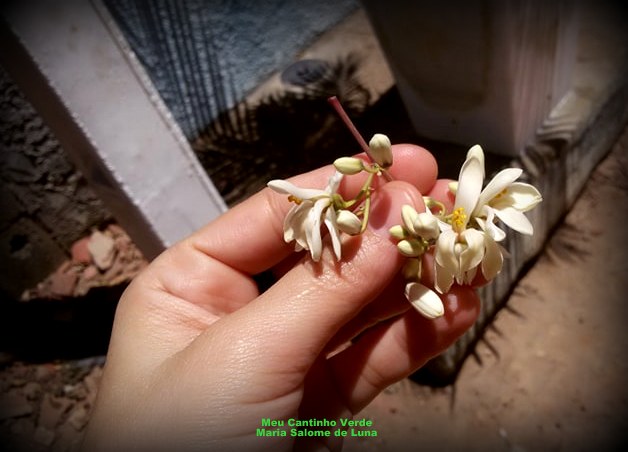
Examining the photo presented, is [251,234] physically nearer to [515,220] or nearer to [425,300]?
[425,300]

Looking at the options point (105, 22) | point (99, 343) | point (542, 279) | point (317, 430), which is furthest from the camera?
point (99, 343)

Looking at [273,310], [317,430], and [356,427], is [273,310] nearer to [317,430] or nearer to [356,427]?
[317,430]

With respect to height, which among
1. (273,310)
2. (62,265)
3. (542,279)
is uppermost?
(273,310)

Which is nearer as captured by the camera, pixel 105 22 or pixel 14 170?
pixel 105 22

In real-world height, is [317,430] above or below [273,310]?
below

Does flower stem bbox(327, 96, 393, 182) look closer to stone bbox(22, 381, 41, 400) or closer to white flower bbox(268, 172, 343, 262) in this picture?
white flower bbox(268, 172, 343, 262)

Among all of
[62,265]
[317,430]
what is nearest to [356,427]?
[317,430]

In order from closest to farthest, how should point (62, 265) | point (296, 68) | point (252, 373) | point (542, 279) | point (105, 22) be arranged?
point (252, 373), point (105, 22), point (542, 279), point (62, 265), point (296, 68)

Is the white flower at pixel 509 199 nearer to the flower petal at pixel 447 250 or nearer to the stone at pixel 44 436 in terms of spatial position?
the flower petal at pixel 447 250
